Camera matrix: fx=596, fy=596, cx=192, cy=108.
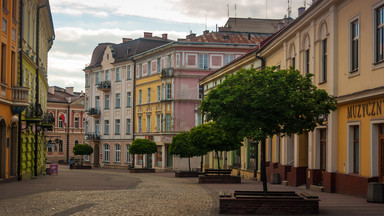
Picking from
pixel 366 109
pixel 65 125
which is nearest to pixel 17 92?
pixel 366 109

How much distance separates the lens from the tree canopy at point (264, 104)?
53.2 ft

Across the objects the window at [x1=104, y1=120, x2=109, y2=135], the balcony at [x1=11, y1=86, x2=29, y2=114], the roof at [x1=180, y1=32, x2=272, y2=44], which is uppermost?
the roof at [x1=180, y1=32, x2=272, y2=44]

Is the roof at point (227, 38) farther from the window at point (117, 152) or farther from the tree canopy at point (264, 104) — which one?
the tree canopy at point (264, 104)

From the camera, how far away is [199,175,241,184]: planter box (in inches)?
1259

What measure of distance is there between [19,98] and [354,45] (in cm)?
1631

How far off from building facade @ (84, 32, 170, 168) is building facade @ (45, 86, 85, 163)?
1519cm

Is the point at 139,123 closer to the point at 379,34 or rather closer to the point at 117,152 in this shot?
the point at 117,152

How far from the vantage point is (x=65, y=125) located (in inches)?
3809

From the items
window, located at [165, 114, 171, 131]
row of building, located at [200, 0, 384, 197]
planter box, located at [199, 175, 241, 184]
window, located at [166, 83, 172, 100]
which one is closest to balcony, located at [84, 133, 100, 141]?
window, located at [165, 114, 171, 131]

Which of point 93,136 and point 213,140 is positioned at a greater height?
point 213,140

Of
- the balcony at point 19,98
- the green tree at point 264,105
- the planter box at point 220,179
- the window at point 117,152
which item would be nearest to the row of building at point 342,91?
the green tree at point 264,105

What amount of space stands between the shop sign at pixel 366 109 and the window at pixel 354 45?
4.57 feet

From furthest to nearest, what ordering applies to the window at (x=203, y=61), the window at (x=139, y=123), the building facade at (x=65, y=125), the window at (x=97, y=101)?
the building facade at (x=65, y=125), the window at (x=97, y=101), the window at (x=139, y=123), the window at (x=203, y=61)

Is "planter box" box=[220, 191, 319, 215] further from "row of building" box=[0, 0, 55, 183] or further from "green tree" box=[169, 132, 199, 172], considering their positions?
"green tree" box=[169, 132, 199, 172]
